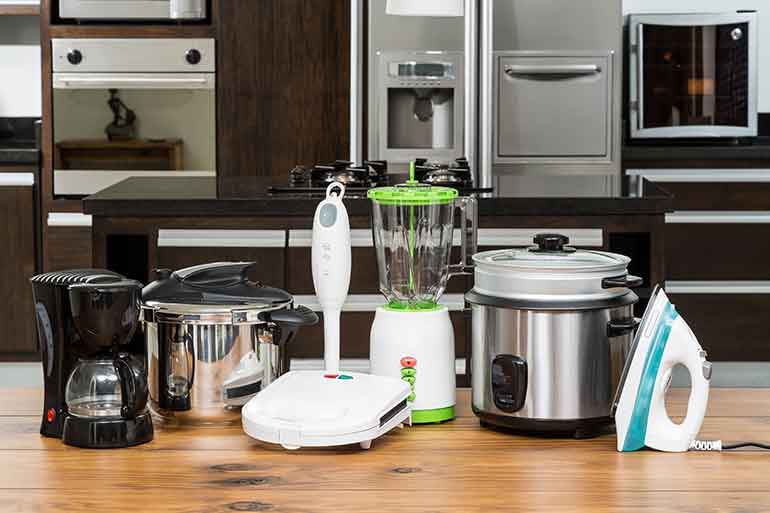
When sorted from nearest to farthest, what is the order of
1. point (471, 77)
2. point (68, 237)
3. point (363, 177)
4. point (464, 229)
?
point (464, 229), point (363, 177), point (471, 77), point (68, 237)

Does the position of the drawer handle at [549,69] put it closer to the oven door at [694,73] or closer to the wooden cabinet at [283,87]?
the oven door at [694,73]

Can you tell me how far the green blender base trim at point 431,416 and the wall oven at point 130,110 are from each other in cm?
357

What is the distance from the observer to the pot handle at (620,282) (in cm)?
151

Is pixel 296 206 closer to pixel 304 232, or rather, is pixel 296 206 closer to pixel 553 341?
pixel 304 232

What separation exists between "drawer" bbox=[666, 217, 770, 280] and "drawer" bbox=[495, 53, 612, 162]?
19.8 inches

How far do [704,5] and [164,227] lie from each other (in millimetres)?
3454

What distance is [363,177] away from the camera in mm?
3434

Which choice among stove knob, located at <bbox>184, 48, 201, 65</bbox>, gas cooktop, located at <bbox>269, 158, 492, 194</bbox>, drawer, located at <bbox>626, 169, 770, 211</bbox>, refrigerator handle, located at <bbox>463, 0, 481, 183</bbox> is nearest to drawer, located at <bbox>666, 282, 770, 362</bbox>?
drawer, located at <bbox>626, 169, 770, 211</bbox>

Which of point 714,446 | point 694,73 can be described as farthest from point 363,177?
point 694,73

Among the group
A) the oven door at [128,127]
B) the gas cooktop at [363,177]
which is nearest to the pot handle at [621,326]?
the gas cooktop at [363,177]

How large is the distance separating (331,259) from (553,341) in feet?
1.08

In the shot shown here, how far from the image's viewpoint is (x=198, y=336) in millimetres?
1537

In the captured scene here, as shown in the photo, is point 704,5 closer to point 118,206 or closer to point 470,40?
point 470,40

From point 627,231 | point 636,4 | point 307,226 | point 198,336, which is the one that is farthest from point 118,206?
point 636,4
